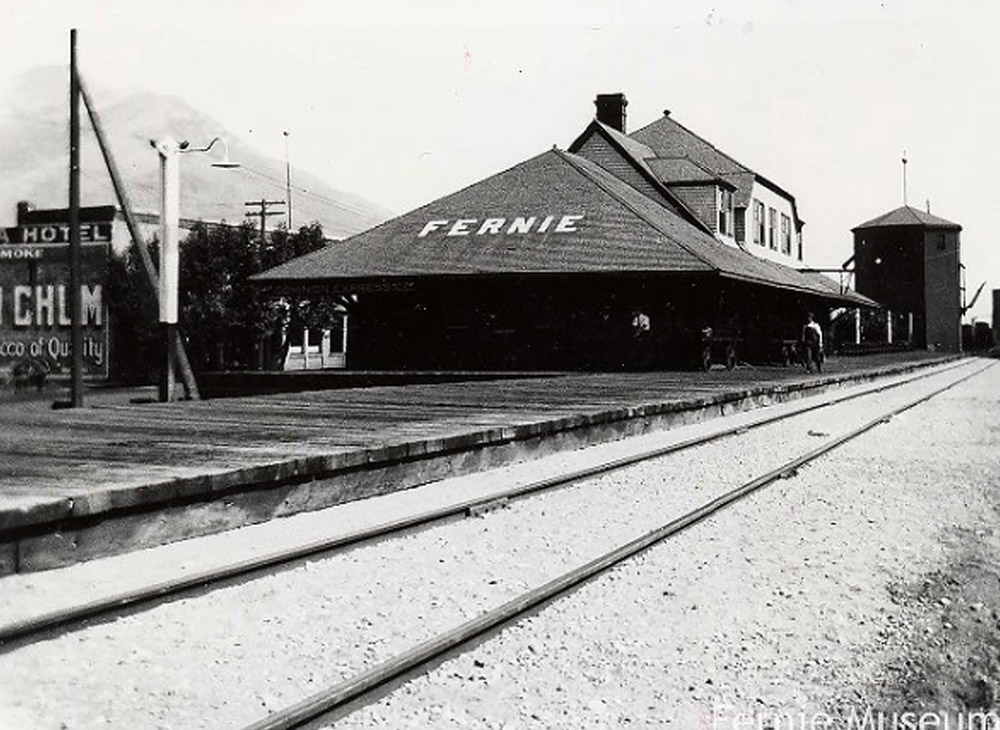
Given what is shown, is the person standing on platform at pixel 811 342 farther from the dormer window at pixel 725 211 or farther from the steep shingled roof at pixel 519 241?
the dormer window at pixel 725 211

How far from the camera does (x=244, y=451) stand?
775 centimetres

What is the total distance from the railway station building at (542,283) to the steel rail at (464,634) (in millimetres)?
16475

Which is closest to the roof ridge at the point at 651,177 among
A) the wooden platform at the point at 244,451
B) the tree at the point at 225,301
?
the tree at the point at 225,301

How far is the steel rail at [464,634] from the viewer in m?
3.55

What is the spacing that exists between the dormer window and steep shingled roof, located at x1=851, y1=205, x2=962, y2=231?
156 ft

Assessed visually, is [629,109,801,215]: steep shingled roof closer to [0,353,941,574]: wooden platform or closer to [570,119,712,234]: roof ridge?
[570,119,712,234]: roof ridge

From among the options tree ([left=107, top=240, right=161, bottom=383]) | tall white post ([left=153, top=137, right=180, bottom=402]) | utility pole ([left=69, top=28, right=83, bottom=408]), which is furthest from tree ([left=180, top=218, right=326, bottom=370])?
tall white post ([left=153, top=137, right=180, bottom=402])

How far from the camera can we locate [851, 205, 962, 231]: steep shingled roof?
77000 millimetres

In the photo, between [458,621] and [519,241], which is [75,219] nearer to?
[519,241]

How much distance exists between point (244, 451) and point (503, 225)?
2087 centimetres

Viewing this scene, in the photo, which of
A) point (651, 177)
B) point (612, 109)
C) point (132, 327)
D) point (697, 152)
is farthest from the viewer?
point (697, 152)

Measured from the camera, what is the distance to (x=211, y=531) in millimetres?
6469

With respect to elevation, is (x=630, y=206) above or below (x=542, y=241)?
above

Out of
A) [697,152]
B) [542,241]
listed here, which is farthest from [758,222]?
[542,241]
